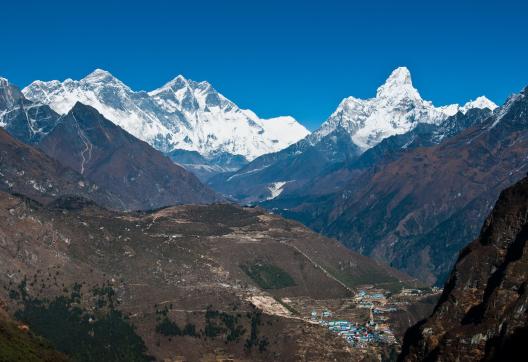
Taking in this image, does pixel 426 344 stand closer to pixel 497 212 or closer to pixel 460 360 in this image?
pixel 460 360

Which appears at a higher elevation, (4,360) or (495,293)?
(495,293)

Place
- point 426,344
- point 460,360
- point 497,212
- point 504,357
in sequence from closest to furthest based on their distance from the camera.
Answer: point 504,357
point 460,360
point 426,344
point 497,212

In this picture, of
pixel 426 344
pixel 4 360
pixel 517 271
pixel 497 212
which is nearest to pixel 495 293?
pixel 517 271

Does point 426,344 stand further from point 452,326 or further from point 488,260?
point 488,260

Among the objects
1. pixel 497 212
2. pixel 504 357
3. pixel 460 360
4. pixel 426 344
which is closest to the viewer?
pixel 504 357

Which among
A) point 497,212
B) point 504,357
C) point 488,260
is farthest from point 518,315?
point 497,212

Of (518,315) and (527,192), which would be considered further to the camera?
(527,192)

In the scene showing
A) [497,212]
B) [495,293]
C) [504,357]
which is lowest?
[504,357]
